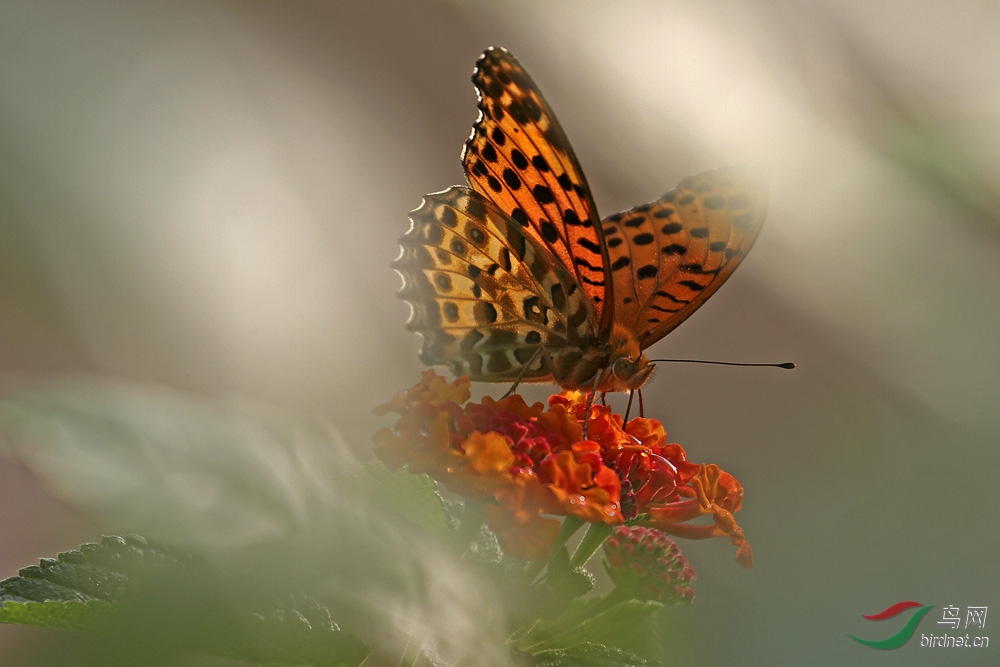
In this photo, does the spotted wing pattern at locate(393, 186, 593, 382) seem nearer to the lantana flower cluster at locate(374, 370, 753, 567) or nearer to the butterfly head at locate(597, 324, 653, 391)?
the butterfly head at locate(597, 324, 653, 391)

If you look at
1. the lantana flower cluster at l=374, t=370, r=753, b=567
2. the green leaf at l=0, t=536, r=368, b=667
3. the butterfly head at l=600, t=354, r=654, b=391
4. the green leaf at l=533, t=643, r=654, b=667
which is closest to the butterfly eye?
the butterfly head at l=600, t=354, r=654, b=391

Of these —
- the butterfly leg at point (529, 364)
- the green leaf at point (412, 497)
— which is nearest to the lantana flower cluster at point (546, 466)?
the green leaf at point (412, 497)

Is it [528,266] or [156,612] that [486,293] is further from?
[156,612]

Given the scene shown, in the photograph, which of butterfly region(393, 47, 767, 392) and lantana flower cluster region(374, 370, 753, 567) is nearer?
lantana flower cluster region(374, 370, 753, 567)

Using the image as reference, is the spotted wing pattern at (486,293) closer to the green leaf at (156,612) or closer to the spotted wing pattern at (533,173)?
the spotted wing pattern at (533,173)

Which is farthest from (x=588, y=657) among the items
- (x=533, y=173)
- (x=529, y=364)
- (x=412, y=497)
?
(x=533, y=173)
